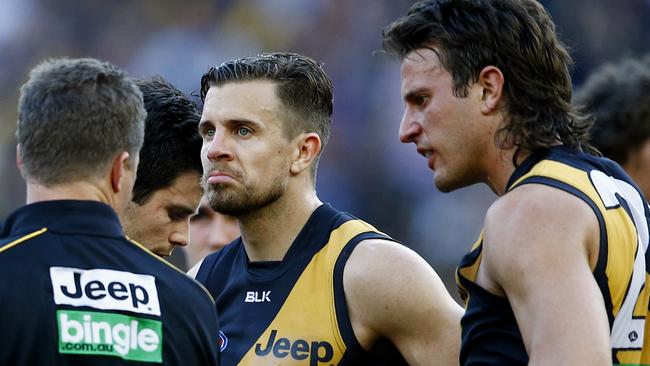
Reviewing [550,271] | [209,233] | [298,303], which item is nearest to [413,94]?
[550,271]

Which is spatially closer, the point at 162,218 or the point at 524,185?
the point at 524,185

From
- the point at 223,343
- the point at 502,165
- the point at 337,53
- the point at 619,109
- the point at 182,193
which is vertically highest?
the point at 337,53

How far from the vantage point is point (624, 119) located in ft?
16.8

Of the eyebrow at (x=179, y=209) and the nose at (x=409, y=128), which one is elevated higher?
the nose at (x=409, y=128)

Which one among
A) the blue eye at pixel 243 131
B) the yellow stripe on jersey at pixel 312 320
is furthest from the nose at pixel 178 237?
the yellow stripe on jersey at pixel 312 320

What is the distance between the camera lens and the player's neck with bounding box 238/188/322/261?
4.44 m

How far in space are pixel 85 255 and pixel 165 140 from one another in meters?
1.73

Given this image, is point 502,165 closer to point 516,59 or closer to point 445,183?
point 445,183

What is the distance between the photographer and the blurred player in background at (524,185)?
277cm

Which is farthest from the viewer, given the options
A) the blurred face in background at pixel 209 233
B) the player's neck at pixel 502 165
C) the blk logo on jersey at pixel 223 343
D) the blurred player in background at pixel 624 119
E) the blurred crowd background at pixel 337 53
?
the blurred crowd background at pixel 337 53

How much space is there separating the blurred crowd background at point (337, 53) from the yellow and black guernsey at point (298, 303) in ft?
21.0

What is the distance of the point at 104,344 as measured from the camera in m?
2.85

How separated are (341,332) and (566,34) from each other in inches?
316

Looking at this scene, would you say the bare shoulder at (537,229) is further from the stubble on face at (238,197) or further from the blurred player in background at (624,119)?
the blurred player in background at (624,119)
